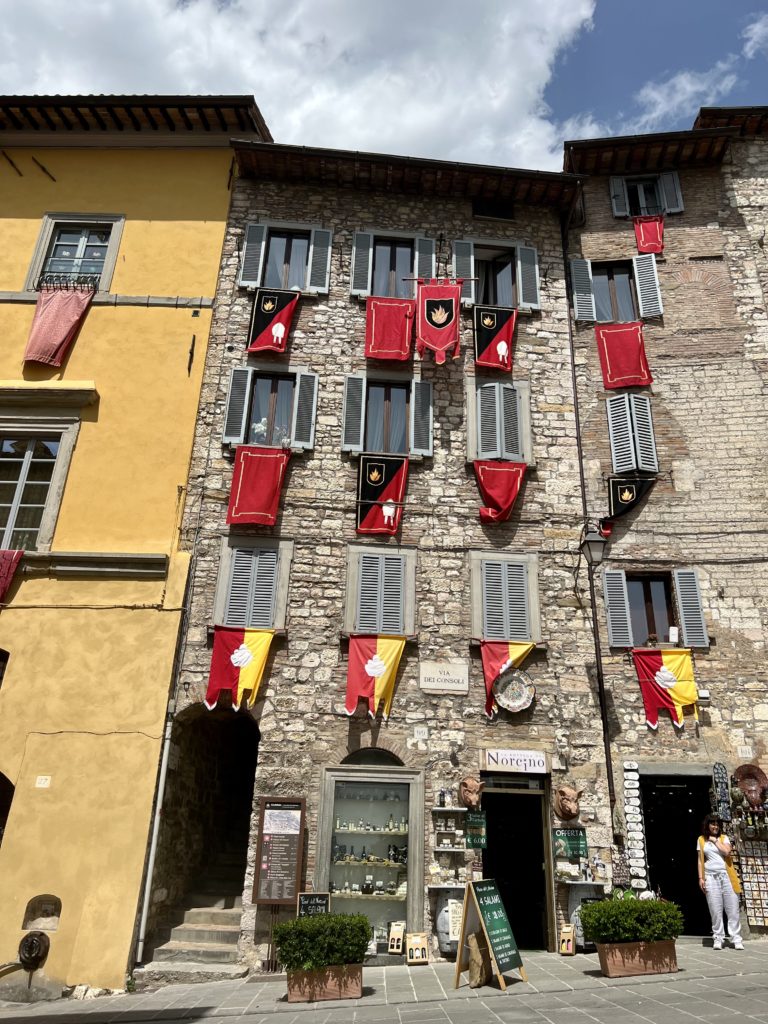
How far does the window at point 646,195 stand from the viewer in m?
14.3

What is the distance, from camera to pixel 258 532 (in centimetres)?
1127

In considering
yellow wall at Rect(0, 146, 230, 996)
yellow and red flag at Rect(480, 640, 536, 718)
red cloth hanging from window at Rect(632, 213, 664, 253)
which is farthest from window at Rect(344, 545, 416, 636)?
red cloth hanging from window at Rect(632, 213, 664, 253)

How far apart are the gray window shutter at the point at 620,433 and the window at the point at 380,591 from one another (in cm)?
414

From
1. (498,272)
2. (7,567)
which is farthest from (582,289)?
(7,567)

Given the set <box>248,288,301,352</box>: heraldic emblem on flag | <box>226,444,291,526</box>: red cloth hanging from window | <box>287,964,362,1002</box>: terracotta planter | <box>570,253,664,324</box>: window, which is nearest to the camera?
<box>287,964,362,1002</box>: terracotta planter

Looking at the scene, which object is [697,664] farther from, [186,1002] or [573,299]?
[186,1002]

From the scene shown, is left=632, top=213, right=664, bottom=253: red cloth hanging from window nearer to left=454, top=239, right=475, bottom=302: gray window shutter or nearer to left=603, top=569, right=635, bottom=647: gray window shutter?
left=454, top=239, right=475, bottom=302: gray window shutter

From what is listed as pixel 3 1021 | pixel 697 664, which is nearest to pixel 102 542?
pixel 3 1021

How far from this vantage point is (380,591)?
11.0m

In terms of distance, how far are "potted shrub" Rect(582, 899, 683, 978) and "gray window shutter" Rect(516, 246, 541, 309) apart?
10.2 metres

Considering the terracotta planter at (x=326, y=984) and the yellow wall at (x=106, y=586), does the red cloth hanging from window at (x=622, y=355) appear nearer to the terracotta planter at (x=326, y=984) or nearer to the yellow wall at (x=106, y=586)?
the yellow wall at (x=106, y=586)

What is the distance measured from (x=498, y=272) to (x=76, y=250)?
8.47 m

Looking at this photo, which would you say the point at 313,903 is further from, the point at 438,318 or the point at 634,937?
the point at 438,318

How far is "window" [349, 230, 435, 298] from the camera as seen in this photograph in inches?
523
